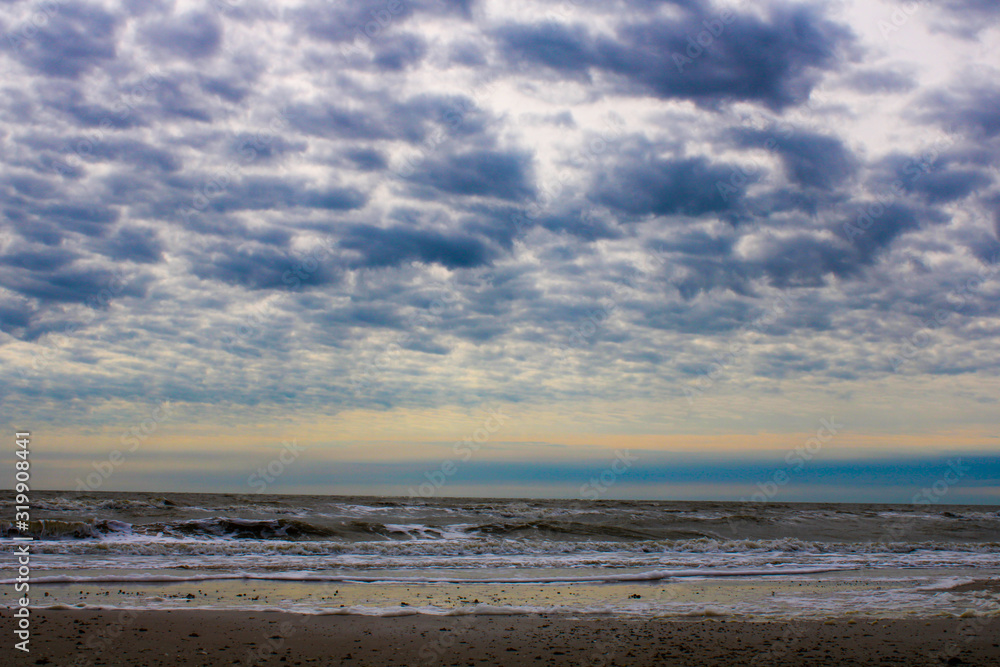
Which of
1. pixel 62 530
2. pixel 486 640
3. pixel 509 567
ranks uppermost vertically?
pixel 486 640

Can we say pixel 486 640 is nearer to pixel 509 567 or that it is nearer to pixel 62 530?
pixel 509 567

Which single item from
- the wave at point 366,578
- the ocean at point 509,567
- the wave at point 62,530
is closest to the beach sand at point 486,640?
the ocean at point 509,567

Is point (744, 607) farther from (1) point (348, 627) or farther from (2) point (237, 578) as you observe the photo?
(2) point (237, 578)

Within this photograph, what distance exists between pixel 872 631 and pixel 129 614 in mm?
10895

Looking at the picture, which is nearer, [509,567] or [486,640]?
[486,640]

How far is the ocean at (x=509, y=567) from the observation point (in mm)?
10188

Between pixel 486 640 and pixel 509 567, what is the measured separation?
24.6 feet

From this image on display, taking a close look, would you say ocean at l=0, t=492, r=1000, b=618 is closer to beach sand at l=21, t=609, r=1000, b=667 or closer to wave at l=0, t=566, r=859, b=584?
wave at l=0, t=566, r=859, b=584

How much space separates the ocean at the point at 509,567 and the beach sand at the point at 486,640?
2.55 ft

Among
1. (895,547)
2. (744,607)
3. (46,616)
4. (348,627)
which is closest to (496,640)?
(348,627)

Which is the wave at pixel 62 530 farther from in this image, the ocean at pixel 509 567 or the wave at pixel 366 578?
the wave at pixel 366 578

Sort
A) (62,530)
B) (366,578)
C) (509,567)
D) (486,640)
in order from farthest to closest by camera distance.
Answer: (62,530), (509,567), (366,578), (486,640)

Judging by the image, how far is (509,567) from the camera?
1491 centimetres

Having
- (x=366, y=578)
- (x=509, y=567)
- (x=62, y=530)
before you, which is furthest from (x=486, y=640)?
(x=62, y=530)
